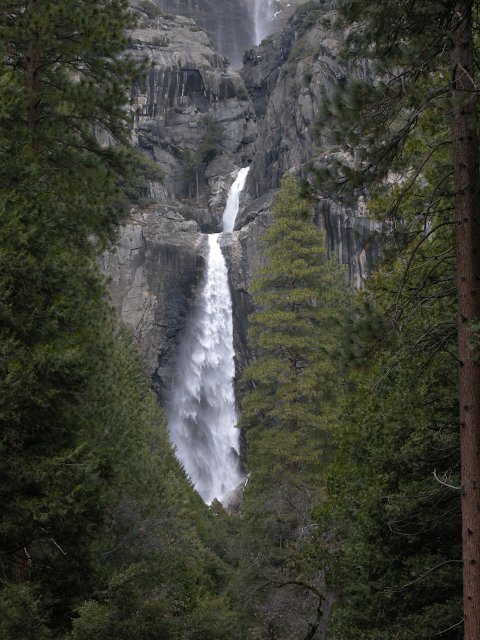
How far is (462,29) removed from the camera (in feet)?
19.2

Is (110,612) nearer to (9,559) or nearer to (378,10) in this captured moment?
(9,559)

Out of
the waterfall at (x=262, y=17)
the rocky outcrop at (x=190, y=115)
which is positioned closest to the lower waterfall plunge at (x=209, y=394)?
the rocky outcrop at (x=190, y=115)

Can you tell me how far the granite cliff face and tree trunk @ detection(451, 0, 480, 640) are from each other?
25406 mm

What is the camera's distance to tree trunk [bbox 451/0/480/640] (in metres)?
5.24

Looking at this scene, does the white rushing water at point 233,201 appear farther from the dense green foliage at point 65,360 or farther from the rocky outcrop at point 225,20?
the dense green foliage at point 65,360

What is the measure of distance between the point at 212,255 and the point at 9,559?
3933 cm

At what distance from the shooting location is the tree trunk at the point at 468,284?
5.24 metres

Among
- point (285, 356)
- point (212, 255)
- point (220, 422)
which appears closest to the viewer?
point (285, 356)

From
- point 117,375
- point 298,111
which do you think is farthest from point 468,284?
point 298,111

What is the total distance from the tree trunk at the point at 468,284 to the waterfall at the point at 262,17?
9446 centimetres

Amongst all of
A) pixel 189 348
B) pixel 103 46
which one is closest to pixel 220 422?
pixel 189 348

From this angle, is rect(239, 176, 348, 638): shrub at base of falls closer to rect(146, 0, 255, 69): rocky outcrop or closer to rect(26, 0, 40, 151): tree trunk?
rect(26, 0, 40, 151): tree trunk

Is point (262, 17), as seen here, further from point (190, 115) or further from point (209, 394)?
point (209, 394)

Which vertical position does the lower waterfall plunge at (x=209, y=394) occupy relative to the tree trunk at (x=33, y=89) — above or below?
below
